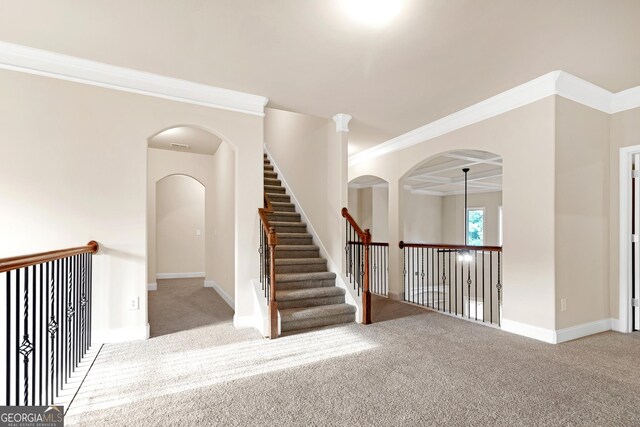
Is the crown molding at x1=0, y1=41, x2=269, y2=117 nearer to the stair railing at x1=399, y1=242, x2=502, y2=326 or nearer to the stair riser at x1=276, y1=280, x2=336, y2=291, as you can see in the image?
the stair riser at x1=276, y1=280, x2=336, y2=291

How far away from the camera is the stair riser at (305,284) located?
4.05 metres

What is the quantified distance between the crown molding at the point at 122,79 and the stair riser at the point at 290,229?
190 centimetres

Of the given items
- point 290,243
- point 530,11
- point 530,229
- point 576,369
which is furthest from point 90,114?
point 576,369

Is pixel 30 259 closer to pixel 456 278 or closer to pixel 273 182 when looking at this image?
pixel 273 182

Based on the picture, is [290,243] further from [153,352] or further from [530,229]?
[530,229]

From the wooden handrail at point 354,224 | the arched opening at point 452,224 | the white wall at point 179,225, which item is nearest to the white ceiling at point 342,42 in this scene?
the wooden handrail at point 354,224

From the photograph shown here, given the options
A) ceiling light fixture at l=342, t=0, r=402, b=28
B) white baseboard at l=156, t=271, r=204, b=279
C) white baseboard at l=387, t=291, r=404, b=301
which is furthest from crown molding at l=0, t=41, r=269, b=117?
white baseboard at l=156, t=271, r=204, b=279

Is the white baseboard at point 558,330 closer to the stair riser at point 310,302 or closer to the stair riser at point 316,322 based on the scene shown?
the stair riser at point 316,322

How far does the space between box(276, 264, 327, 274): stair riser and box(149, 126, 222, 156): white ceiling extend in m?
2.26

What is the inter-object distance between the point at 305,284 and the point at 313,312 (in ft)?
1.80

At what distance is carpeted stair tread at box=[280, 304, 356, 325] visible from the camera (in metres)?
3.52

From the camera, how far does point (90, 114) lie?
3.14 meters

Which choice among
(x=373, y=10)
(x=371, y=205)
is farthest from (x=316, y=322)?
(x=371, y=205)

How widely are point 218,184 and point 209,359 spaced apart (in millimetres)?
3599
